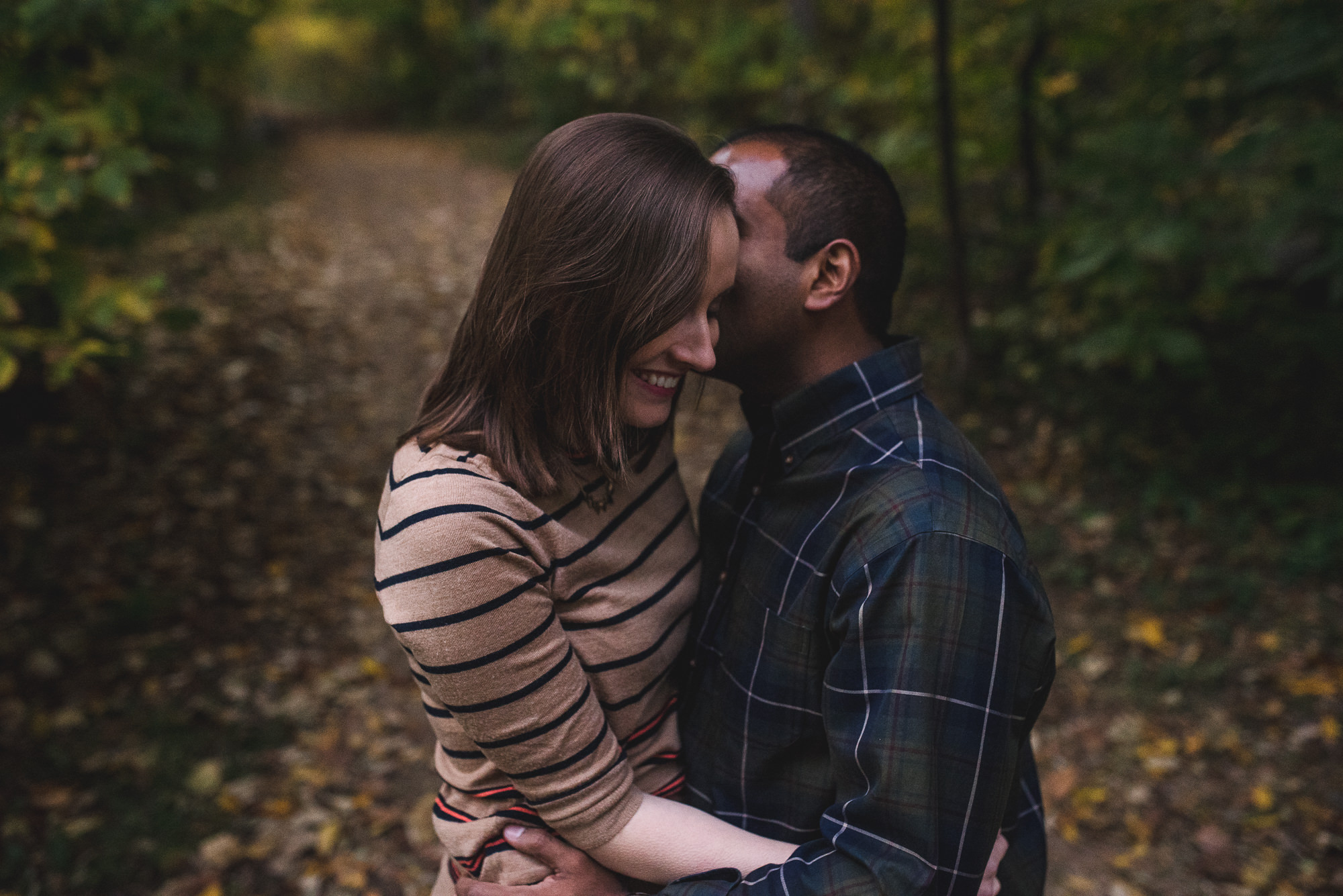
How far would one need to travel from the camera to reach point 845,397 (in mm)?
1468

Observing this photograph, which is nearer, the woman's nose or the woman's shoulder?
the woman's shoulder

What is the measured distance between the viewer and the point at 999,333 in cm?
555

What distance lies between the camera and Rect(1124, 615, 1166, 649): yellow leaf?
148 inches

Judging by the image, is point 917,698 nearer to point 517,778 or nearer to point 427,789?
point 517,778

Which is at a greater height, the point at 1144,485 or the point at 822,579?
the point at 822,579

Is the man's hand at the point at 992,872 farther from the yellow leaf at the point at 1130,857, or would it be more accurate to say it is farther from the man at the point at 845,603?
the yellow leaf at the point at 1130,857

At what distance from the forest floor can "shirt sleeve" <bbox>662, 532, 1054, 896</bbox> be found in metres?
2.30

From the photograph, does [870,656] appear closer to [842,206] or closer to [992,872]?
[992,872]

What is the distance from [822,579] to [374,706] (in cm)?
308

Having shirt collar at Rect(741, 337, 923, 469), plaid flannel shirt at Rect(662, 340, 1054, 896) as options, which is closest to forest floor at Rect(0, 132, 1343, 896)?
plaid flannel shirt at Rect(662, 340, 1054, 896)

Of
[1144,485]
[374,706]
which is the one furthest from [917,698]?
[1144,485]

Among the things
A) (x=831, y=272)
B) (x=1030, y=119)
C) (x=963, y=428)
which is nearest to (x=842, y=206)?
(x=831, y=272)

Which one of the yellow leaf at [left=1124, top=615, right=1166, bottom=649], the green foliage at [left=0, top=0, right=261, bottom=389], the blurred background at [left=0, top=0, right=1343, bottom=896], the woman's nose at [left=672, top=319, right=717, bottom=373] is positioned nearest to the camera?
the woman's nose at [left=672, top=319, right=717, bottom=373]

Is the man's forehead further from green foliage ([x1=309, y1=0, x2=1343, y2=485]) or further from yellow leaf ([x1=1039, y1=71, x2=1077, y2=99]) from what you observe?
yellow leaf ([x1=1039, y1=71, x2=1077, y2=99])
